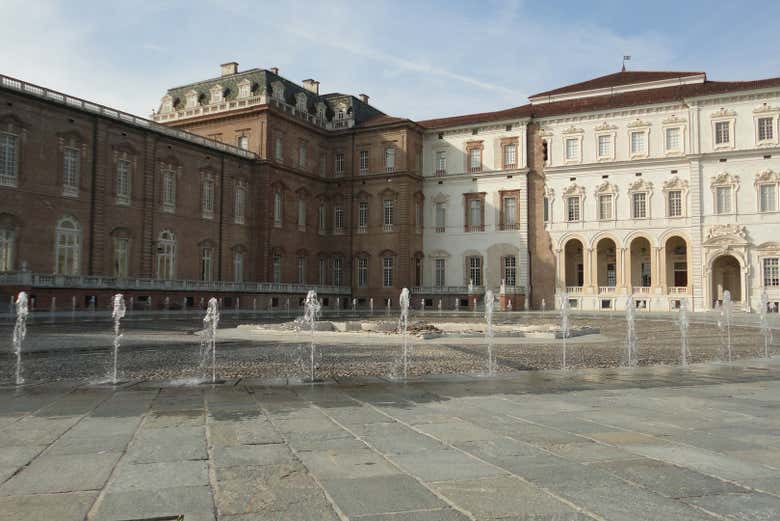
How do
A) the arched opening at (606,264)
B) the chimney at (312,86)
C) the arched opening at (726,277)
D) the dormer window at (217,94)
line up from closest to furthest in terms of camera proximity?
the arched opening at (726,277) → the arched opening at (606,264) → the dormer window at (217,94) → the chimney at (312,86)

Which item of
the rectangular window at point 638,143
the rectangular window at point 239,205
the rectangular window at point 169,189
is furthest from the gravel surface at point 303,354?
the rectangular window at point 638,143

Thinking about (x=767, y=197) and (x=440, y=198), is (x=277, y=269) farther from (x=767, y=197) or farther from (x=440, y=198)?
(x=767, y=197)

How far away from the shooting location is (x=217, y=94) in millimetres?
48094

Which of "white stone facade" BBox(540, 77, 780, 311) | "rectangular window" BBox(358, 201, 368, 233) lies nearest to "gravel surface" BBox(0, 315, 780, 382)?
"white stone facade" BBox(540, 77, 780, 311)

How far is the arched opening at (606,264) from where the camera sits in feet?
156

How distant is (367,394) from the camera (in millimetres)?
7762

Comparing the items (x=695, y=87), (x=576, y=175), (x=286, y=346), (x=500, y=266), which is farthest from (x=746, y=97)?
(x=286, y=346)

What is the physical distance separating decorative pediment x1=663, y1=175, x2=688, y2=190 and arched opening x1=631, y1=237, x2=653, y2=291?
14.7 feet

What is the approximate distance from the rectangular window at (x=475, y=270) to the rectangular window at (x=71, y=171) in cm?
2829

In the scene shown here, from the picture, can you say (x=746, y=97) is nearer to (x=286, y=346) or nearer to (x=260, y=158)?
(x=260, y=158)

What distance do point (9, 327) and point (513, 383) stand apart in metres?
18.7

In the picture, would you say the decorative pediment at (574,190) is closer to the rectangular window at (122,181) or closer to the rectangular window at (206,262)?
the rectangular window at (206,262)

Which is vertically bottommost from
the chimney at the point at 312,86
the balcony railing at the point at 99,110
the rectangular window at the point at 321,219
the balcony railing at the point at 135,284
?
the balcony railing at the point at 135,284

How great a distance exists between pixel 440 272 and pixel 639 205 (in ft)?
51.4
